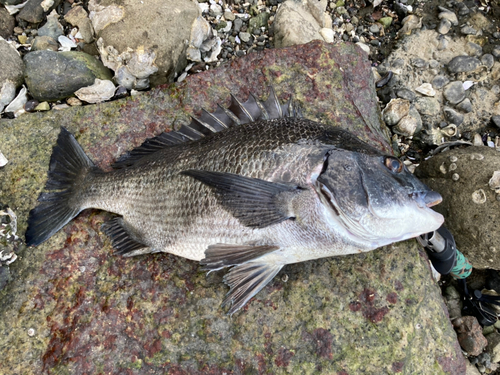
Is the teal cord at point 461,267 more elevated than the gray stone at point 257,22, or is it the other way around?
the gray stone at point 257,22

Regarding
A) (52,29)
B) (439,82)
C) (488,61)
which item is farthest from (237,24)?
(488,61)

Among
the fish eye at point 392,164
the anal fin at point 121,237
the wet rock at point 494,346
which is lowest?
the wet rock at point 494,346

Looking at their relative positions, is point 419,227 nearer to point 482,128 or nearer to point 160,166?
point 160,166

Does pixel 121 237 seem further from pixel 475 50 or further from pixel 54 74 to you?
pixel 475 50

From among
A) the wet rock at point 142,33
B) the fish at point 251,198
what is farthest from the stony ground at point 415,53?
the fish at point 251,198

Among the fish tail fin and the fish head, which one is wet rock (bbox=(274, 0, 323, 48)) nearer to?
the fish head

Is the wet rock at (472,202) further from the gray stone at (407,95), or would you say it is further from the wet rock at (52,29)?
the wet rock at (52,29)

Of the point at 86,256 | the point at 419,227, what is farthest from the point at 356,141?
the point at 86,256
